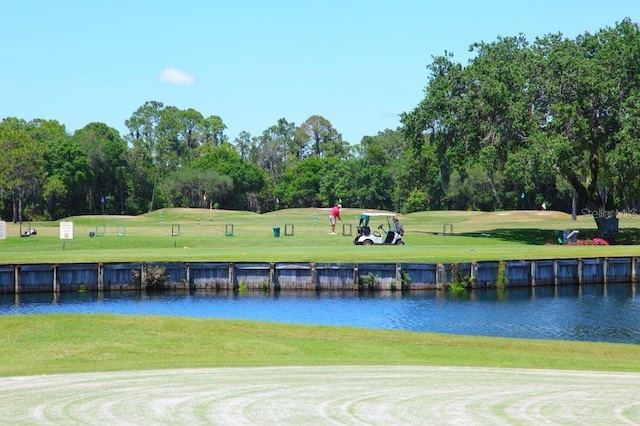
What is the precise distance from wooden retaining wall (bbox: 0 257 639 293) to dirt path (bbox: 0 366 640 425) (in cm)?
3352

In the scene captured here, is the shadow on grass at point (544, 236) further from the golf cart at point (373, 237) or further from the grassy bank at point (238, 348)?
the grassy bank at point (238, 348)

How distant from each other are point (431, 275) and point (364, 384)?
36801 mm

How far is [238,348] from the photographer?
85.7 ft

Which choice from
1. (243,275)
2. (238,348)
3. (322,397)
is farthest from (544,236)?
(322,397)

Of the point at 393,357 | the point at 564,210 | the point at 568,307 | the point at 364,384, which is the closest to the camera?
the point at 364,384

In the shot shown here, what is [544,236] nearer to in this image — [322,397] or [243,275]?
[243,275]

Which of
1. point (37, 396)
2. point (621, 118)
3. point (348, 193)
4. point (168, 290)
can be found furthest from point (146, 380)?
point (348, 193)

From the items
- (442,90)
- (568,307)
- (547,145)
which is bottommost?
(568,307)

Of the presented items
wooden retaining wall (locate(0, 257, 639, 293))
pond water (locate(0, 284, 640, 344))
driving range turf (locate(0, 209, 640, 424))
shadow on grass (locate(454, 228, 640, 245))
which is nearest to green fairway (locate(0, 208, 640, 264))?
shadow on grass (locate(454, 228, 640, 245))

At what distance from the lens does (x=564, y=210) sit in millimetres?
132250

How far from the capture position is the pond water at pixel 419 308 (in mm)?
38906

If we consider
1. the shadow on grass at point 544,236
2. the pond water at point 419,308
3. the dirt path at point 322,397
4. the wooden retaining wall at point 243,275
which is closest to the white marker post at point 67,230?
the wooden retaining wall at point 243,275

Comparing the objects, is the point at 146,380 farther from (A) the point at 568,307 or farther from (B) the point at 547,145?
(B) the point at 547,145

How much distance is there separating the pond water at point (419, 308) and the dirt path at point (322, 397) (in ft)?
55.6
